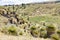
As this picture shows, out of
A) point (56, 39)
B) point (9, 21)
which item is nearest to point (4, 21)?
point (9, 21)

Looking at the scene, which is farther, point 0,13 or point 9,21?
point 0,13

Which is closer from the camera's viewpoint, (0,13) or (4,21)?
(4,21)

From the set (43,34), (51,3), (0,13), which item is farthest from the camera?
(51,3)

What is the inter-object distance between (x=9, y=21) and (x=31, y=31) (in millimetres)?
6472

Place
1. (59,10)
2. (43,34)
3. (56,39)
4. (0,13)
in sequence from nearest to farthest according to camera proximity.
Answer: (56,39) → (43,34) → (0,13) → (59,10)

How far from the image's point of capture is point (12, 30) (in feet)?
60.4

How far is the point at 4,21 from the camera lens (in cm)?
2708

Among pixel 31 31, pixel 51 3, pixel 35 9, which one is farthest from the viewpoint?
pixel 51 3

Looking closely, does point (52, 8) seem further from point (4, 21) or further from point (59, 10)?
point (4, 21)

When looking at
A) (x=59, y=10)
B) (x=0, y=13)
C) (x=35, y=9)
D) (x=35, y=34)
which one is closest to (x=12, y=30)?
(x=35, y=34)

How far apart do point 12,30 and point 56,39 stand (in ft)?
12.5

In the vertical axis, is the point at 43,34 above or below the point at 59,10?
above

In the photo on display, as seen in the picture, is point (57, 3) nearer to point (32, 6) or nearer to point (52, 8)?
point (52, 8)

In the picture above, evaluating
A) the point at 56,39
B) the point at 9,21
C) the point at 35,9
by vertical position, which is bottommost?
the point at 35,9
